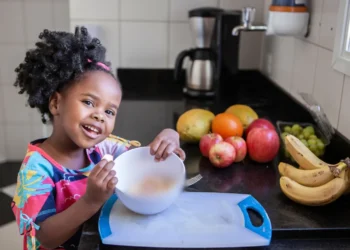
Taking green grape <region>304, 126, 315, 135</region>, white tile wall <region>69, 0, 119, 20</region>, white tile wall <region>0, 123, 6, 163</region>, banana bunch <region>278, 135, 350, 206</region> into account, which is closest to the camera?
banana bunch <region>278, 135, 350, 206</region>

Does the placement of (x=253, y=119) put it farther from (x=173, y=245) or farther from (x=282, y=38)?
(x=173, y=245)

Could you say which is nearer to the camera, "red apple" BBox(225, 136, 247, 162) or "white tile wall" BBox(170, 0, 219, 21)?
"red apple" BBox(225, 136, 247, 162)

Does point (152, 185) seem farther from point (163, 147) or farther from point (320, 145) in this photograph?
point (320, 145)

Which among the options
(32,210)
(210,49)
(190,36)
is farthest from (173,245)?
(190,36)

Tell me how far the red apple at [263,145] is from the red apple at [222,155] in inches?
2.5

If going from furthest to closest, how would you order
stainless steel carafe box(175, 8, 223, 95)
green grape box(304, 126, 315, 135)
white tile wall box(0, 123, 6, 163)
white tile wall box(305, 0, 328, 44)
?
white tile wall box(0, 123, 6, 163), stainless steel carafe box(175, 8, 223, 95), white tile wall box(305, 0, 328, 44), green grape box(304, 126, 315, 135)

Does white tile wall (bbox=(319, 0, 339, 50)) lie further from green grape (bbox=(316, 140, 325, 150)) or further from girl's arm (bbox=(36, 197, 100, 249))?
girl's arm (bbox=(36, 197, 100, 249))

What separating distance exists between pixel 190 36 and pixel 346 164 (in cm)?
117

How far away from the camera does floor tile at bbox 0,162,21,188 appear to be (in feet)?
7.48

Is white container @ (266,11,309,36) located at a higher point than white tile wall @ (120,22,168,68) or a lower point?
higher

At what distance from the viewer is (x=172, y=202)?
782 millimetres

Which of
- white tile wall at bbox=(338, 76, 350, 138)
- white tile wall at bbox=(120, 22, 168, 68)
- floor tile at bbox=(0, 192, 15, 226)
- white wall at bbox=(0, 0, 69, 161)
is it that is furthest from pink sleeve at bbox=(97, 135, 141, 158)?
white wall at bbox=(0, 0, 69, 161)

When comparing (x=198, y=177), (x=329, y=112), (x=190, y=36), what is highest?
(x=190, y=36)

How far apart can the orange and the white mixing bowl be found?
1.10 feet
